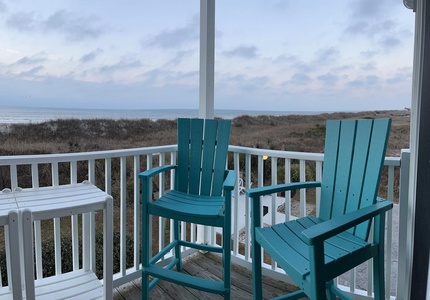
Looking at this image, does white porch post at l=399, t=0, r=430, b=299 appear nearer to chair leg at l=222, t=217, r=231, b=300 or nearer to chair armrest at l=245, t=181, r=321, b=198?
chair armrest at l=245, t=181, r=321, b=198

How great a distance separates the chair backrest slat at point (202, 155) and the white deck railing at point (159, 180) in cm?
21

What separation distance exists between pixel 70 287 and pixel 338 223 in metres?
1.49

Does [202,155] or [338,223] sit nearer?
[338,223]

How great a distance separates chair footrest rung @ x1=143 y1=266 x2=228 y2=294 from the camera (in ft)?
6.28

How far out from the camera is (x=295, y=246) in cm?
153

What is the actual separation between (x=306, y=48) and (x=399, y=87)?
1.23 m

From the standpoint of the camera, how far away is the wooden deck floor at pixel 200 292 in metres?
2.13

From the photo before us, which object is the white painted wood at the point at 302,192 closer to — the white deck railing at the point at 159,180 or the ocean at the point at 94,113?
the white deck railing at the point at 159,180

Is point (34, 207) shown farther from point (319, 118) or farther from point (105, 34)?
point (105, 34)

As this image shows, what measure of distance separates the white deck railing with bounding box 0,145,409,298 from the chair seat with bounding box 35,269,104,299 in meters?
0.34

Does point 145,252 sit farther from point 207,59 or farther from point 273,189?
point 207,59

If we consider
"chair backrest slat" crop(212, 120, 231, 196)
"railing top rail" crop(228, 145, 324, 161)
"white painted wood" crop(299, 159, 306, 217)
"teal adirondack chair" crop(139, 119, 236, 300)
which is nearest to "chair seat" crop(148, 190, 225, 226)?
"teal adirondack chair" crop(139, 119, 236, 300)

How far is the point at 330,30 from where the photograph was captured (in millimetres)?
2949

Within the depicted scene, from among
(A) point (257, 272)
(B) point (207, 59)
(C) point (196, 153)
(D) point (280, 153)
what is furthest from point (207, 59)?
(A) point (257, 272)
